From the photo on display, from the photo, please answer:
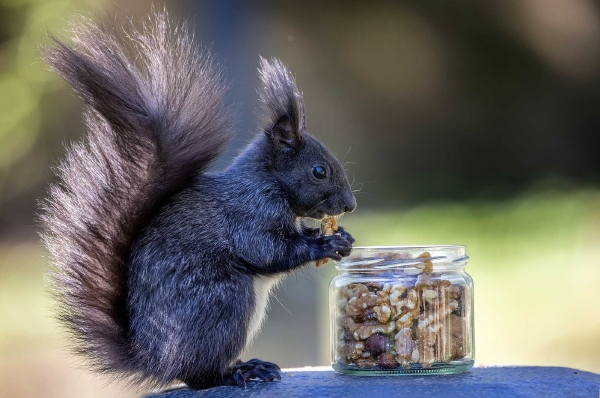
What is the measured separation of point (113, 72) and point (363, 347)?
0.73 meters

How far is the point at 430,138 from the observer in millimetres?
3736

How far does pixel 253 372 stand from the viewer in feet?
5.34

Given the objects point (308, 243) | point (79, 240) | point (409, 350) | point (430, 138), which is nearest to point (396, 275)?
point (409, 350)

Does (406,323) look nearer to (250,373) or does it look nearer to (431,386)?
(431,386)

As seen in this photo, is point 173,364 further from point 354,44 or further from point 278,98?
point 354,44

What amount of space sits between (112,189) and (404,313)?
2.08ft

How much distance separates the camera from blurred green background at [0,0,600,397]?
127 inches

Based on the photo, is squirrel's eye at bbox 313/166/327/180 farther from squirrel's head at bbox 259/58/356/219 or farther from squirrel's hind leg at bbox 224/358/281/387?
squirrel's hind leg at bbox 224/358/281/387

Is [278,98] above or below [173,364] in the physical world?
above

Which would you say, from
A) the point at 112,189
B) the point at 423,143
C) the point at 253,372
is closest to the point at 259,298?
the point at 253,372

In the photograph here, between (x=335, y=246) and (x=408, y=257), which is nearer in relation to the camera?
(x=408, y=257)

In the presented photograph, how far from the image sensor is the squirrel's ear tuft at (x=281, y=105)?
182cm

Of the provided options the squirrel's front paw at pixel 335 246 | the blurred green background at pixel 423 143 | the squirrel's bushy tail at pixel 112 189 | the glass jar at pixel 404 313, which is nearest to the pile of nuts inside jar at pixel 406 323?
the glass jar at pixel 404 313

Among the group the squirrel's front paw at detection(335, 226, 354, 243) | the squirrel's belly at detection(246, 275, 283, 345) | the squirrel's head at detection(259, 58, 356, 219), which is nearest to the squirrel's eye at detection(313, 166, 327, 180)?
the squirrel's head at detection(259, 58, 356, 219)
